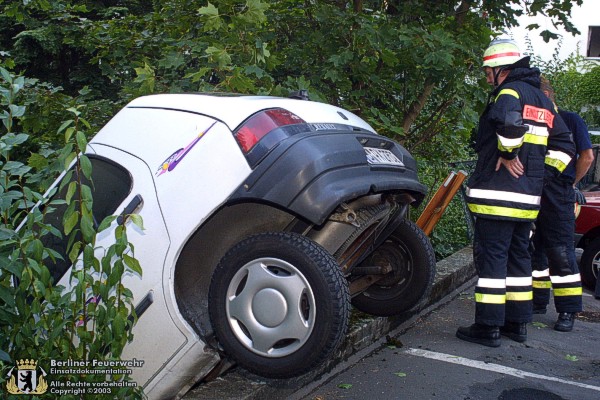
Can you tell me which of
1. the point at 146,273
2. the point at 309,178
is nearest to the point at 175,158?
the point at 146,273

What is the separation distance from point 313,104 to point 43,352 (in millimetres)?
1782

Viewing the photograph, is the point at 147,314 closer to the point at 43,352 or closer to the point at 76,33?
the point at 43,352

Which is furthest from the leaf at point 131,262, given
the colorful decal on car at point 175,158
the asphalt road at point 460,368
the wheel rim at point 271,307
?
the asphalt road at point 460,368

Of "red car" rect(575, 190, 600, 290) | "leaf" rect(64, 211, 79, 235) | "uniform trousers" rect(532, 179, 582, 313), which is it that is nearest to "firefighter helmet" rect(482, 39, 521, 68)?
"uniform trousers" rect(532, 179, 582, 313)

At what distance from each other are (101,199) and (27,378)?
97cm

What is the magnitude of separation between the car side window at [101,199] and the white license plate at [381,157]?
1.14 meters

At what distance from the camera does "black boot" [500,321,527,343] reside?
202 inches

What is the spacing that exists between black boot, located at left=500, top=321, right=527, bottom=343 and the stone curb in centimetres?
68

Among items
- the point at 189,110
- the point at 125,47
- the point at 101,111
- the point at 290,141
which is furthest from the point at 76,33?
the point at 290,141

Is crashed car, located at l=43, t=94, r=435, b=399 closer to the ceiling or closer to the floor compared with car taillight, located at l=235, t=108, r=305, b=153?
closer to the floor

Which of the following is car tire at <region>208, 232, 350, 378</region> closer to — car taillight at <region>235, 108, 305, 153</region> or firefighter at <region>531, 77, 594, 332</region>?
car taillight at <region>235, 108, 305, 153</region>

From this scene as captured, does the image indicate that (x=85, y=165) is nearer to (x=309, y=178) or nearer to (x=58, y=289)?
(x=58, y=289)

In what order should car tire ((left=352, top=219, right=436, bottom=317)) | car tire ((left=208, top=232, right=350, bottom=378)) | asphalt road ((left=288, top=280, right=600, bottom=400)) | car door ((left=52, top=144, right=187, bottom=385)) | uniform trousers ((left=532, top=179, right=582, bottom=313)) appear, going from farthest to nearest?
uniform trousers ((left=532, top=179, right=582, bottom=313)) < car tire ((left=352, top=219, right=436, bottom=317)) < asphalt road ((left=288, top=280, right=600, bottom=400)) < car door ((left=52, top=144, right=187, bottom=385)) < car tire ((left=208, top=232, right=350, bottom=378))

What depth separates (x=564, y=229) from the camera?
5516mm
